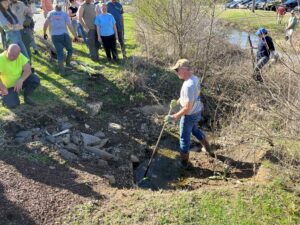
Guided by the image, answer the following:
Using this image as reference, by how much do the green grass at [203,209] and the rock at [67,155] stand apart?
1490mm

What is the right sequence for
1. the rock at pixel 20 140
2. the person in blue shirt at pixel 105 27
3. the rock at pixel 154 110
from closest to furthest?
the rock at pixel 20 140, the rock at pixel 154 110, the person in blue shirt at pixel 105 27

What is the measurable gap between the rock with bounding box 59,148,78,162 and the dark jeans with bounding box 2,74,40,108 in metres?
1.60

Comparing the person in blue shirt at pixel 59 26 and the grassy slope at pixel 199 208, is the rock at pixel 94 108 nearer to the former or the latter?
the person in blue shirt at pixel 59 26

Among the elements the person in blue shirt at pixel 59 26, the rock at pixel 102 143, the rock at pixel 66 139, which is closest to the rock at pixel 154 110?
the rock at pixel 102 143

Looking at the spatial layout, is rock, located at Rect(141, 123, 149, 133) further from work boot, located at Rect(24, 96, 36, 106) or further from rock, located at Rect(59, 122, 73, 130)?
work boot, located at Rect(24, 96, 36, 106)

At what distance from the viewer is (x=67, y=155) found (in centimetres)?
635

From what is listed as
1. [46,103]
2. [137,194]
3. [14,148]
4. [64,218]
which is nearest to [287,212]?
[137,194]

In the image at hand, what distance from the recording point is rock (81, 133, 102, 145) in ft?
22.8

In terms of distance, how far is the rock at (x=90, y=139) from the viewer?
6.96m

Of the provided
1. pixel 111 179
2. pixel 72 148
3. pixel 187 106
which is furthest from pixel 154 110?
pixel 111 179

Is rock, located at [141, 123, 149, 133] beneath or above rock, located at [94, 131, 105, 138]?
beneath

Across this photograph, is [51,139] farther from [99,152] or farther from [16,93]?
[16,93]

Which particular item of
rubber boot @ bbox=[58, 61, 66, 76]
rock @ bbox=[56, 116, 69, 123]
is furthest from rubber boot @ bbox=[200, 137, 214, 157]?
rubber boot @ bbox=[58, 61, 66, 76]

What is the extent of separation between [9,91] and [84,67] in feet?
8.81
